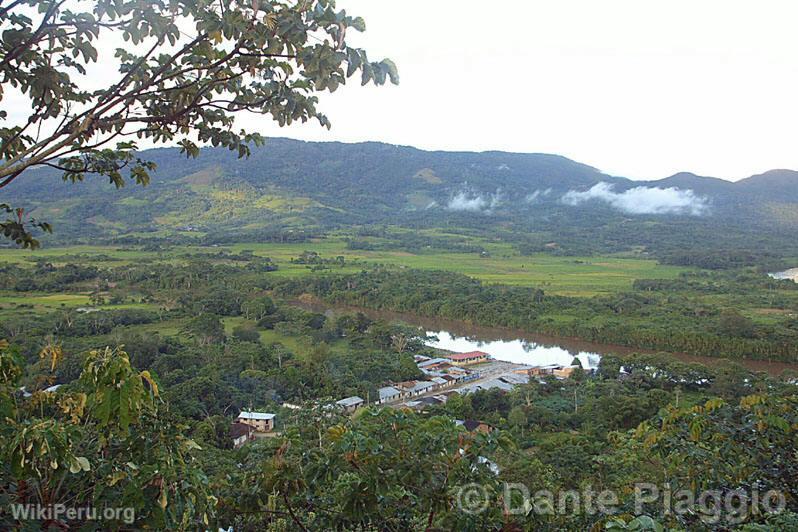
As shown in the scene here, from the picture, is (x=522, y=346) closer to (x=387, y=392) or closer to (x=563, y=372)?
(x=563, y=372)

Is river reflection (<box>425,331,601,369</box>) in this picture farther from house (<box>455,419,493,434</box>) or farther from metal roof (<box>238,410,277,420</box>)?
metal roof (<box>238,410,277,420</box>)

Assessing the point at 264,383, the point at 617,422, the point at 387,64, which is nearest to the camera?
the point at 387,64

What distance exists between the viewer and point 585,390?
15.3m

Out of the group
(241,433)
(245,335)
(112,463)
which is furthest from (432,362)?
(112,463)

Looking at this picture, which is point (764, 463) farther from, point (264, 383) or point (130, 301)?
point (130, 301)

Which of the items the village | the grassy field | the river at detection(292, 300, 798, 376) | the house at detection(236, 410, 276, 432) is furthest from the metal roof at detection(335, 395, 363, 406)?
the grassy field

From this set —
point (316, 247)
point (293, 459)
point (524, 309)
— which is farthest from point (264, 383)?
point (316, 247)

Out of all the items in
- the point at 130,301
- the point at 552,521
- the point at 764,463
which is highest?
the point at 764,463

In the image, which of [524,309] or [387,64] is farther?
[524,309]

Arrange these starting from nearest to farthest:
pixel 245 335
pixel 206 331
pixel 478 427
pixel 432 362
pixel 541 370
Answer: pixel 478 427
pixel 541 370
pixel 432 362
pixel 206 331
pixel 245 335

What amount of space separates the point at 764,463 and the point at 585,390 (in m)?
13.6

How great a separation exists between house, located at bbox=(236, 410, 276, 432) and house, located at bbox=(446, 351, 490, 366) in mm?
9276

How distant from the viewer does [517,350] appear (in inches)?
907

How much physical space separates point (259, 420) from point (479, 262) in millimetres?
41443
